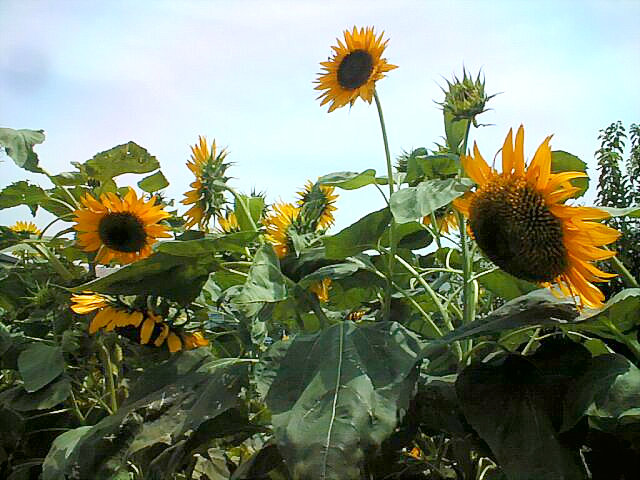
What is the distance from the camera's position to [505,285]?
885mm

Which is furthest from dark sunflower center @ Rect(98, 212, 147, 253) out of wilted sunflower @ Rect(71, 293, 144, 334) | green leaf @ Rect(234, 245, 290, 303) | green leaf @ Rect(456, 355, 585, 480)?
green leaf @ Rect(456, 355, 585, 480)

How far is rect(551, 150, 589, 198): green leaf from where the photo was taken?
2.66 feet

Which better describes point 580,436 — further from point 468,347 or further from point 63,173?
point 63,173

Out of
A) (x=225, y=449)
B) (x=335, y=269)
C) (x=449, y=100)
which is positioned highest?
(x=449, y=100)

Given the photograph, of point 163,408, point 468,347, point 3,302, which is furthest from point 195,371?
point 3,302

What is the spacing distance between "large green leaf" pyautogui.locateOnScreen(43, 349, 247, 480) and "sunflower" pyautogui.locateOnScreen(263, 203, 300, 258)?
23cm

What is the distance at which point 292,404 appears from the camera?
0.64 m

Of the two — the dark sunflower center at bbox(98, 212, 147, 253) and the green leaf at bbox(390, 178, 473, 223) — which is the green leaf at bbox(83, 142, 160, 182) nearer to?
the dark sunflower center at bbox(98, 212, 147, 253)

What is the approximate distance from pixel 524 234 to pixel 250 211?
17.2 inches

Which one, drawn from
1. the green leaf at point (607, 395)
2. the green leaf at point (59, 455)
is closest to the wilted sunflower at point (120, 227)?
the green leaf at point (59, 455)

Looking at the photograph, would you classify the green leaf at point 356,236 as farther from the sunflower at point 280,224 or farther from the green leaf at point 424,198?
the sunflower at point 280,224

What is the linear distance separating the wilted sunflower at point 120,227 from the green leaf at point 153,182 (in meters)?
0.09

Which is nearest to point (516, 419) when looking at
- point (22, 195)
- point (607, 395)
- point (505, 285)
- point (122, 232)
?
point (607, 395)

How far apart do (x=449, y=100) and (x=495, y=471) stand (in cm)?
40
